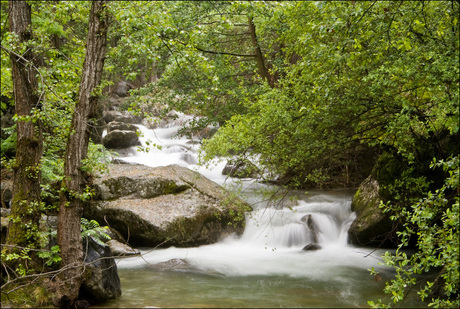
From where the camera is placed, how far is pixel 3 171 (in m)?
13.2

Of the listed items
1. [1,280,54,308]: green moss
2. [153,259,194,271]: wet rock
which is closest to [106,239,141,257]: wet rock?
[153,259,194,271]: wet rock

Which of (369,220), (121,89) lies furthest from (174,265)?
(121,89)

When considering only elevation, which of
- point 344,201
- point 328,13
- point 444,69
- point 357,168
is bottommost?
point 344,201

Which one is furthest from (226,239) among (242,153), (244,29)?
(244,29)

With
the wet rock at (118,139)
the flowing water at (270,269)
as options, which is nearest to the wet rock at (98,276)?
the flowing water at (270,269)

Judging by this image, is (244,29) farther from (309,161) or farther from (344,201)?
(309,161)

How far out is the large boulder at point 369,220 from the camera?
33.6 ft

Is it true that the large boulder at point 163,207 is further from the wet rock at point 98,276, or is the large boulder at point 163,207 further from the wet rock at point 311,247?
the wet rock at point 98,276

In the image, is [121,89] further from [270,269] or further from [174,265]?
[270,269]

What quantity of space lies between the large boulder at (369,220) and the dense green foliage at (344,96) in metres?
0.79

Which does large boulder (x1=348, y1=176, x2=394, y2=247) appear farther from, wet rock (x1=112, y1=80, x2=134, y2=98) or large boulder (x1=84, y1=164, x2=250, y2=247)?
wet rock (x1=112, y1=80, x2=134, y2=98)

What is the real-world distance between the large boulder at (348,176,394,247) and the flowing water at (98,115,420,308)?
14.8 inches

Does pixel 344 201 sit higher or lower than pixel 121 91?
lower

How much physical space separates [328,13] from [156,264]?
6.96 m
